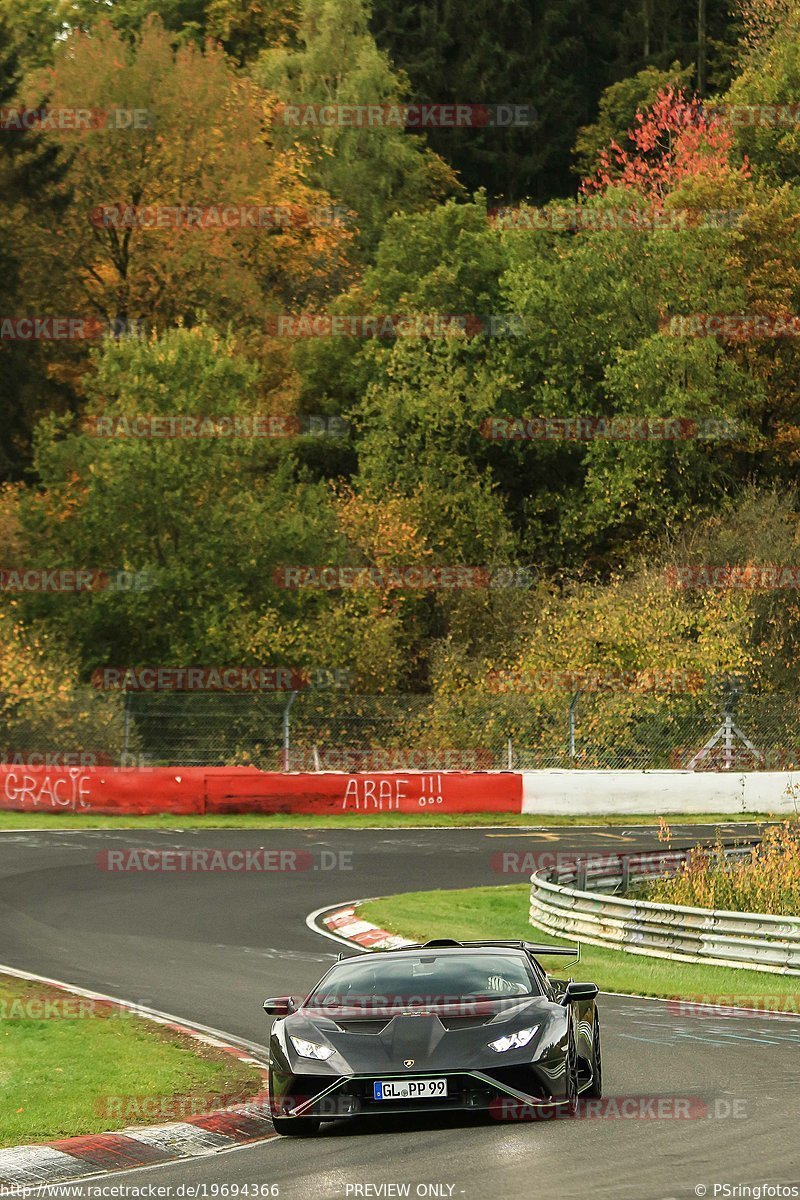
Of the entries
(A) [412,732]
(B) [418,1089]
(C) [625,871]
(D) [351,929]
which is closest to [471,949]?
(B) [418,1089]

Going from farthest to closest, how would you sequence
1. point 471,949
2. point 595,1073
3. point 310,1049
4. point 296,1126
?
point 471,949 < point 595,1073 < point 296,1126 < point 310,1049

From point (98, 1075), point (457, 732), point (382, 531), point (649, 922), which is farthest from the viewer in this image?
point (382, 531)

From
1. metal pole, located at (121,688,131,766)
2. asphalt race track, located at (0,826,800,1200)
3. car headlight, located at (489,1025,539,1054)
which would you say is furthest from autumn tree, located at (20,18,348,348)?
car headlight, located at (489,1025,539,1054)

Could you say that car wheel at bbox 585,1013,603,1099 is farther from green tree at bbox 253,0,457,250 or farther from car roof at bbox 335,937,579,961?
green tree at bbox 253,0,457,250

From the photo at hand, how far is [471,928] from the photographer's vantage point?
71.9 feet

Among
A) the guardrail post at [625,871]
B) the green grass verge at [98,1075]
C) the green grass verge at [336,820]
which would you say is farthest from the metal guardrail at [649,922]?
the green grass verge at [336,820]

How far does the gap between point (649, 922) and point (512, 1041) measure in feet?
31.7

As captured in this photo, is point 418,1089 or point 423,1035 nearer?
point 418,1089

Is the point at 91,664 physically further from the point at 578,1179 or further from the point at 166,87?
the point at 578,1179

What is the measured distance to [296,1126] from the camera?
10453 millimetres

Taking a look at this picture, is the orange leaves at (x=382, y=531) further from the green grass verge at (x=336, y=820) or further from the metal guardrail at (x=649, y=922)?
the metal guardrail at (x=649, y=922)

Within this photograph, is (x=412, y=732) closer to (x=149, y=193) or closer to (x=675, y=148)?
(x=149, y=193)

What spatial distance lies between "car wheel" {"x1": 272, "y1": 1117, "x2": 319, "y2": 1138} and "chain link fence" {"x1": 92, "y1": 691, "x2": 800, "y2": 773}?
25029mm

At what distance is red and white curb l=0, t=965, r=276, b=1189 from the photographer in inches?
379
